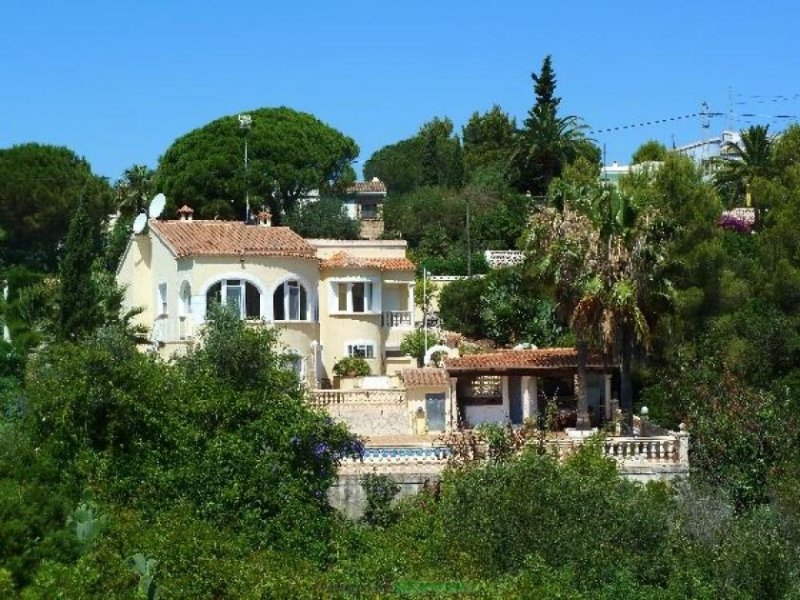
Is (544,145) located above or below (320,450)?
above

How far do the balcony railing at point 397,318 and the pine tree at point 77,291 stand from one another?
33.5 ft

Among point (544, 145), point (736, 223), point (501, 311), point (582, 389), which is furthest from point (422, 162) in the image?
point (582, 389)

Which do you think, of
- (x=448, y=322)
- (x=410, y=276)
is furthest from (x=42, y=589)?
(x=448, y=322)

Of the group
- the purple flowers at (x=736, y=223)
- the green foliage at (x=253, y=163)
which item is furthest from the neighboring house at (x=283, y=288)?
the green foliage at (x=253, y=163)

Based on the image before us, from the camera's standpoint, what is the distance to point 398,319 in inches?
1750

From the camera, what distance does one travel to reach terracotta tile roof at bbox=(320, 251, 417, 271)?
4234 centimetres

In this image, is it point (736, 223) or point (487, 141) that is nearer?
point (736, 223)

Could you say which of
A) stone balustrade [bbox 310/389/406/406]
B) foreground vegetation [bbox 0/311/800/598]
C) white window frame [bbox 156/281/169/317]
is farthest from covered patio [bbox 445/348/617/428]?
white window frame [bbox 156/281/169/317]

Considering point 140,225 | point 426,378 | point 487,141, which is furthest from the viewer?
point 487,141

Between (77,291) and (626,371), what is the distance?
1511cm

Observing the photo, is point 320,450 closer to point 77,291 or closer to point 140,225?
point 77,291

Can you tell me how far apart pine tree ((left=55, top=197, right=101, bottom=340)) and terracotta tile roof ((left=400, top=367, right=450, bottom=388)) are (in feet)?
29.0

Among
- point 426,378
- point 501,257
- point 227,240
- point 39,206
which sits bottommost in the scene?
point 426,378

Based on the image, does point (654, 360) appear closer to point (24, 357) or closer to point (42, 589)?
point (24, 357)
